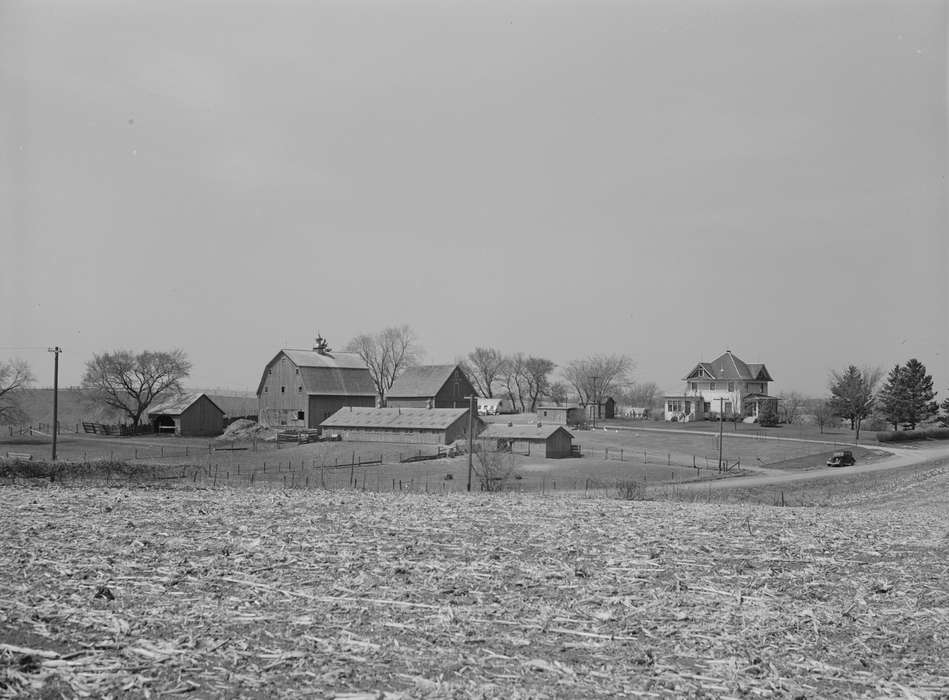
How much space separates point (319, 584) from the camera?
9.41 meters

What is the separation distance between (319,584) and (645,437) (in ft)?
276

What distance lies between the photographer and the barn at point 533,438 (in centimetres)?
6825

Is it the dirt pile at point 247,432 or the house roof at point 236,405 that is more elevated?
the house roof at point 236,405

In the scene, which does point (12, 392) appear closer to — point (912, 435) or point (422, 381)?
point (422, 381)

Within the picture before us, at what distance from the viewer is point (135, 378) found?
100000mm

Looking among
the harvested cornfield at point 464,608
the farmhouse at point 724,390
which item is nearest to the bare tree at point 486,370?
the farmhouse at point 724,390

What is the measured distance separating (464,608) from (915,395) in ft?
359

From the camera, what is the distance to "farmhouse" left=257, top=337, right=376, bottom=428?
3548 inches

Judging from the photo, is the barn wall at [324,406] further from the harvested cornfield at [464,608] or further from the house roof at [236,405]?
the harvested cornfield at [464,608]

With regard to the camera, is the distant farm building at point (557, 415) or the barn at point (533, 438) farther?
the distant farm building at point (557, 415)

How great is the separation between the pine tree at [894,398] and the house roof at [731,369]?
17.4 metres

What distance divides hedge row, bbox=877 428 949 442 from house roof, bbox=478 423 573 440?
40.5m

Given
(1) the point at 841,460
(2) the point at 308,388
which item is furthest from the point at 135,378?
(1) the point at 841,460

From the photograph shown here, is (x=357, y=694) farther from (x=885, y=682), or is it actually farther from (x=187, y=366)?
(x=187, y=366)
